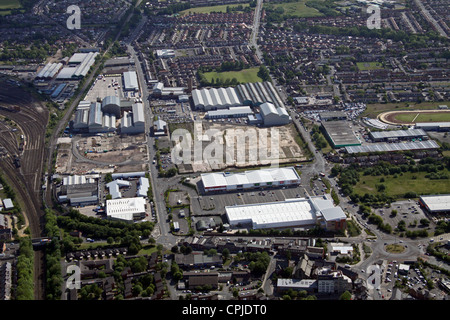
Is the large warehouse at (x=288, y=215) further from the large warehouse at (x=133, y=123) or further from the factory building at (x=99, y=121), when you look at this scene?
the factory building at (x=99, y=121)

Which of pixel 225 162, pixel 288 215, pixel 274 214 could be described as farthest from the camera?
pixel 225 162

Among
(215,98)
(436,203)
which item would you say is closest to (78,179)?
(215,98)

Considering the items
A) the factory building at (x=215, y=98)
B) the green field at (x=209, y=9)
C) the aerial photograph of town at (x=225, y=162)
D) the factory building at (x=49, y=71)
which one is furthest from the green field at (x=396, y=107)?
the green field at (x=209, y=9)

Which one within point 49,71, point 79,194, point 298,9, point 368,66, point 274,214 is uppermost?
point 298,9

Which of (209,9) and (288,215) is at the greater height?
(209,9)

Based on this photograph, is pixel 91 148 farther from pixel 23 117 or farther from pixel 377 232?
pixel 377 232

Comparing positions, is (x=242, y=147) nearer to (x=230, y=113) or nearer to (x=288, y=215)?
(x=230, y=113)

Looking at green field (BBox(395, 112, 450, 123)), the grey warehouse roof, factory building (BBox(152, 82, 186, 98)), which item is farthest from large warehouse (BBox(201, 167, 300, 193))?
factory building (BBox(152, 82, 186, 98))
